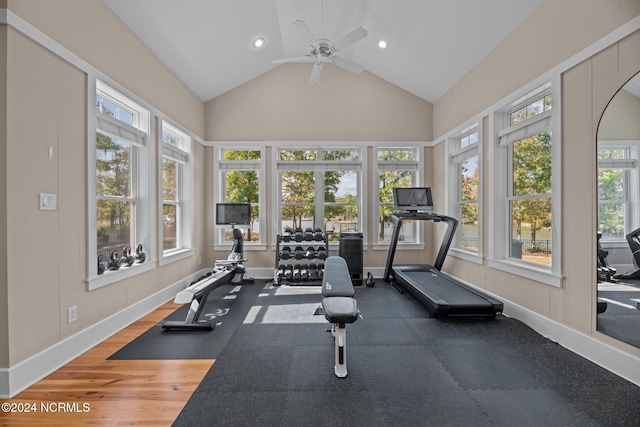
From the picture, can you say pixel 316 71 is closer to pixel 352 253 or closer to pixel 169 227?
pixel 352 253

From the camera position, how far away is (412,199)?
16.2 ft

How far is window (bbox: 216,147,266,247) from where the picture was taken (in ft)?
19.0

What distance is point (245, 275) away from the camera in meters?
5.71

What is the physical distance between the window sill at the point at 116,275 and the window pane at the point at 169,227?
0.70 m

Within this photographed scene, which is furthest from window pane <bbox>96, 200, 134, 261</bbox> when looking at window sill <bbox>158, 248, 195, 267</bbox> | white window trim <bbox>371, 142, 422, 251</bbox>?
white window trim <bbox>371, 142, 422, 251</bbox>

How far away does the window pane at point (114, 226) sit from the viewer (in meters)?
3.21

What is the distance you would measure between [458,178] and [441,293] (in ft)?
7.03

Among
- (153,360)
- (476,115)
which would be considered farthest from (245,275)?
(476,115)

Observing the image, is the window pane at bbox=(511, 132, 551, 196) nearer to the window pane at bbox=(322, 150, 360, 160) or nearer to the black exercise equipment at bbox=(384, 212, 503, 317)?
the black exercise equipment at bbox=(384, 212, 503, 317)

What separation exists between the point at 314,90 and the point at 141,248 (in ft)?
12.8

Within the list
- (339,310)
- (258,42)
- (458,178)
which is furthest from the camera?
(458,178)

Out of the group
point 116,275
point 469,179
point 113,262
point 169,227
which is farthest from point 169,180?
point 469,179

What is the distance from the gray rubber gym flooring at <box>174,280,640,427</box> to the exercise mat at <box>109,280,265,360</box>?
15 cm

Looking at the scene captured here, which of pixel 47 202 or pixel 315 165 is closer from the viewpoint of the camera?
pixel 47 202
